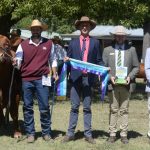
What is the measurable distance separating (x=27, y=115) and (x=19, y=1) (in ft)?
21.4

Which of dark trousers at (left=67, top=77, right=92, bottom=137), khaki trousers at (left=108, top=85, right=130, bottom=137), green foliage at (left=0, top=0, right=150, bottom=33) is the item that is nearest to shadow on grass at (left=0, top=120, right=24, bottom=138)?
dark trousers at (left=67, top=77, right=92, bottom=137)

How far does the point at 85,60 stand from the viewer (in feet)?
26.6

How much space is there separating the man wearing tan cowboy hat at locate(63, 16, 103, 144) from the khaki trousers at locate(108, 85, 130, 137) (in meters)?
0.43

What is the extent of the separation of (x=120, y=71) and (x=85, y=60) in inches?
26.5

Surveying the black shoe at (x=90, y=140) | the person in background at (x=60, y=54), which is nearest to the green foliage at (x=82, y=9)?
the person in background at (x=60, y=54)

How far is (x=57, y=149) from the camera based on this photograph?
773 centimetres

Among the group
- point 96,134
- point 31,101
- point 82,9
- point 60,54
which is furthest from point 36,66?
point 60,54

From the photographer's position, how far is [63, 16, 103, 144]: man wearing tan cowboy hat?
798 cm

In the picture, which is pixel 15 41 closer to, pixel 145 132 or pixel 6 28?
pixel 145 132

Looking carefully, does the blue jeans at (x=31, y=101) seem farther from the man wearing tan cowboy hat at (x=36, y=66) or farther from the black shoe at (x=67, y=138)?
the black shoe at (x=67, y=138)

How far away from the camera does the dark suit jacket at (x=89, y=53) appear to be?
26.2 feet

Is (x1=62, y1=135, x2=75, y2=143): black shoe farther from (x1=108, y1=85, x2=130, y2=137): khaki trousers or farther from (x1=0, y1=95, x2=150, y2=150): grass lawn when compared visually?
(x1=108, y1=85, x2=130, y2=137): khaki trousers

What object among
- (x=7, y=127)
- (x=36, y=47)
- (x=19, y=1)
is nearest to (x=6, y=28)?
(x=19, y=1)

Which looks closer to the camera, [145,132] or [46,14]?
[145,132]
